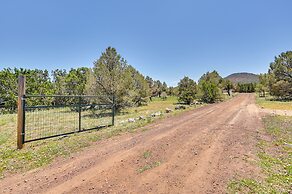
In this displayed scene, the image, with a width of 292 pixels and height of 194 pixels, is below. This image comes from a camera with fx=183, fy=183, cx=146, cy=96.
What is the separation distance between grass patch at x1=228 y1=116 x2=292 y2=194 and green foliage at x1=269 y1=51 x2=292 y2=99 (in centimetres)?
3636

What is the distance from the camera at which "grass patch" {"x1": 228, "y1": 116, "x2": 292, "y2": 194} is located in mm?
3207

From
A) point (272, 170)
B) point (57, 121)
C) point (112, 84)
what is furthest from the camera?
point (112, 84)

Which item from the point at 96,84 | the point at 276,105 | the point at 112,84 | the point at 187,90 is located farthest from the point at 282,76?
the point at 96,84

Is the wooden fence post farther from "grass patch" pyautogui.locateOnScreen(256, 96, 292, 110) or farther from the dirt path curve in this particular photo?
"grass patch" pyautogui.locateOnScreen(256, 96, 292, 110)

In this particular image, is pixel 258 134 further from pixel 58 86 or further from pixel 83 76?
pixel 58 86

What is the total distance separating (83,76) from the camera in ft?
93.6

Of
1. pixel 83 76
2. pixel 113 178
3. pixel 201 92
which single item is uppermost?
pixel 83 76

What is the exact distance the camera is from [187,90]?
26031 millimetres

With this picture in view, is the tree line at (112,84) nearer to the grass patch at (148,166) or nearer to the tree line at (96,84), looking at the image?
the tree line at (96,84)

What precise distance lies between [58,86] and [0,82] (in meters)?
7.96

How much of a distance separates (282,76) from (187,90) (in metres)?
24.7

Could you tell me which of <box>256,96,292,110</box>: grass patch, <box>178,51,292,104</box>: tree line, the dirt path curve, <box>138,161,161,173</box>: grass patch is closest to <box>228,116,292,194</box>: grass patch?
the dirt path curve

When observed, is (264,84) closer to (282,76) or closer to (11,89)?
(282,76)

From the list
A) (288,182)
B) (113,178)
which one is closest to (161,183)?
(113,178)
